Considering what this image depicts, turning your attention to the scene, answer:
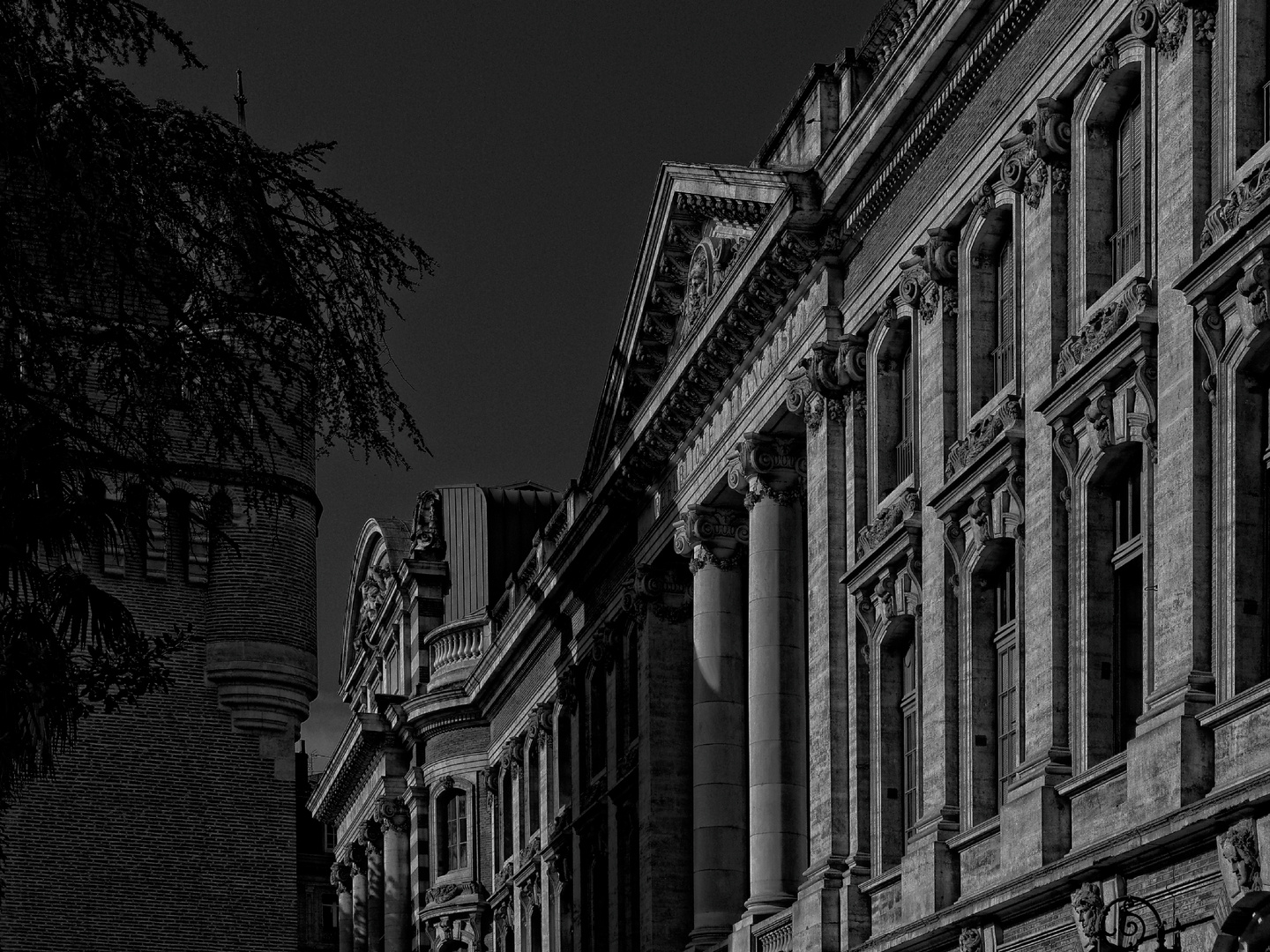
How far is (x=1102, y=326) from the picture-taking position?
26016mm

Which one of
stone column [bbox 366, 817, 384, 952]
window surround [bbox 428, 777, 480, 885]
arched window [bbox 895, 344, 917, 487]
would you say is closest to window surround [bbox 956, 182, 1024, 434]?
arched window [bbox 895, 344, 917, 487]

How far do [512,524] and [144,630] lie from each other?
2851 centimetres

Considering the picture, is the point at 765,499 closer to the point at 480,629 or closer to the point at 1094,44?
the point at 1094,44

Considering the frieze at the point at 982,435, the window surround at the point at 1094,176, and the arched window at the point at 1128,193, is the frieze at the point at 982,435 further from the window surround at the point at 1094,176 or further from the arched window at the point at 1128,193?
the arched window at the point at 1128,193

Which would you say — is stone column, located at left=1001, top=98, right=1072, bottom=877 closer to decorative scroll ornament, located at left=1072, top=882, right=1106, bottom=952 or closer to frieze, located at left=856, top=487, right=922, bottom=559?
decorative scroll ornament, located at left=1072, top=882, right=1106, bottom=952

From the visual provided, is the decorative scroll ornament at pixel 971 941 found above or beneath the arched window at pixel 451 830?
beneath

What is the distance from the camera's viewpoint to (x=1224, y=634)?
899 inches

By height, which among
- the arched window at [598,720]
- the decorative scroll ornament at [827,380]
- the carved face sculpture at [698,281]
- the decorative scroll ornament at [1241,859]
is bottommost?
the decorative scroll ornament at [1241,859]

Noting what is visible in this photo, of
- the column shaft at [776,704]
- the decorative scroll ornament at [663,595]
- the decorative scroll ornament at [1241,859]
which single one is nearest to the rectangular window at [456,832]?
the decorative scroll ornament at [663,595]

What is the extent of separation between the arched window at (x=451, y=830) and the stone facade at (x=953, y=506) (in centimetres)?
1424

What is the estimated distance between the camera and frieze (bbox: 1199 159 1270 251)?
22875mm

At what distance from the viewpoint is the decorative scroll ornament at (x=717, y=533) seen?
1597 inches

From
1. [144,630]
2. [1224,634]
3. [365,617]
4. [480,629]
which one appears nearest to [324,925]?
[365,617]

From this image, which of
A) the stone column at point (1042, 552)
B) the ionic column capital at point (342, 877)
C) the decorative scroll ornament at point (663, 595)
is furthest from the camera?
the ionic column capital at point (342, 877)
